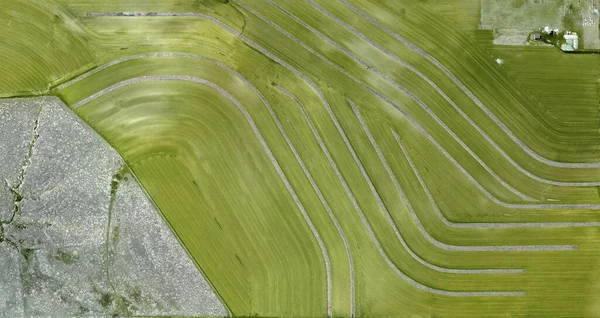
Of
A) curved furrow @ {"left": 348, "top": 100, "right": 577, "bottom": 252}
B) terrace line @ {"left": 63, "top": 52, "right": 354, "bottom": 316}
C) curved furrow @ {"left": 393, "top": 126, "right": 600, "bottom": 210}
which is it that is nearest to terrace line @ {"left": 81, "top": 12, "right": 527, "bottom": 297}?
terrace line @ {"left": 63, "top": 52, "right": 354, "bottom": 316}

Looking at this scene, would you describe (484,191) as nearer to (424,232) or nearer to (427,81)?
(424,232)

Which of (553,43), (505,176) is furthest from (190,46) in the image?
(553,43)

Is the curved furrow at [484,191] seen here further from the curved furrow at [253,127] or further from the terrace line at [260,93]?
the curved furrow at [253,127]

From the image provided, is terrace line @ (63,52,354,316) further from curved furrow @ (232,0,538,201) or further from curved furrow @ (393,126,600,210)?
curved furrow @ (393,126,600,210)

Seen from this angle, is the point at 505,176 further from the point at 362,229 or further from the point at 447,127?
the point at 362,229

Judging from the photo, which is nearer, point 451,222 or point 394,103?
point 451,222

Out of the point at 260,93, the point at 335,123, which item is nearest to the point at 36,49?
the point at 260,93
